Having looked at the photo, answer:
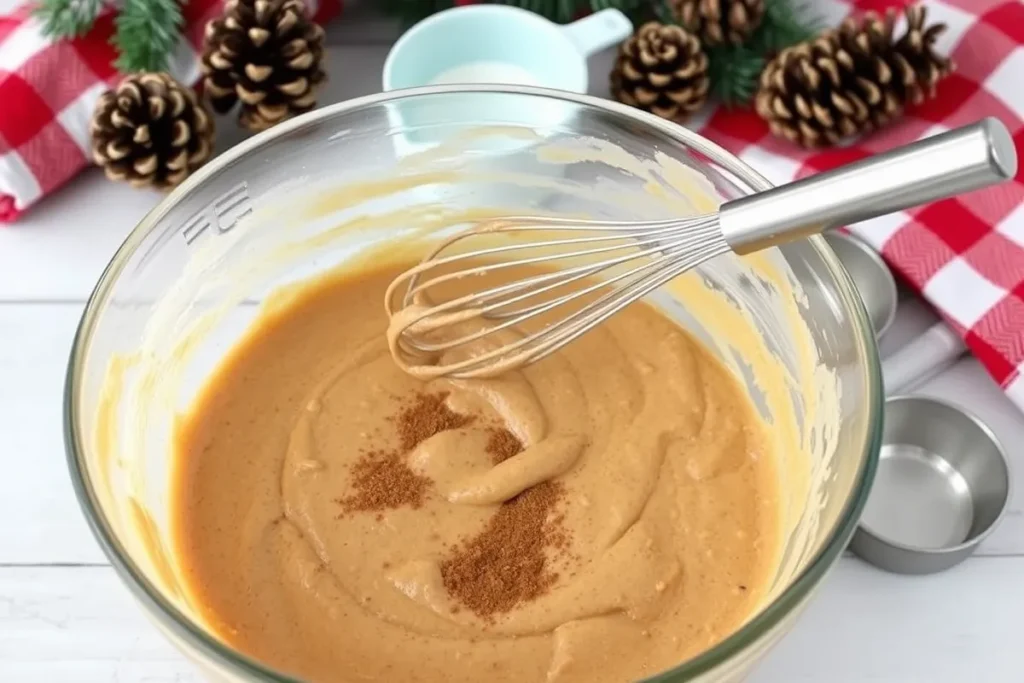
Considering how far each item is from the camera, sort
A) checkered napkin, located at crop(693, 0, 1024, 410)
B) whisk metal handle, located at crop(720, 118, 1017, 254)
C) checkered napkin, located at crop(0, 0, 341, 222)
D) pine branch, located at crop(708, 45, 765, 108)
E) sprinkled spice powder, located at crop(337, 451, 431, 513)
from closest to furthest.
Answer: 1. whisk metal handle, located at crop(720, 118, 1017, 254)
2. sprinkled spice powder, located at crop(337, 451, 431, 513)
3. checkered napkin, located at crop(693, 0, 1024, 410)
4. checkered napkin, located at crop(0, 0, 341, 222)
5. pine branch, located at crop(708, 45, 765, 108)

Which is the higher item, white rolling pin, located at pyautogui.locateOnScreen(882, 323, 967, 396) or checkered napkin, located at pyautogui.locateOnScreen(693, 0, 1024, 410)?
checkered napkin, located at pyautogui.locateOnScreen(693, 0, 1024, 410)

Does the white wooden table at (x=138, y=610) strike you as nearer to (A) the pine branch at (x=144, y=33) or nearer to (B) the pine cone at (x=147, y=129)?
(B) the pine cone at (x=147, y=129)

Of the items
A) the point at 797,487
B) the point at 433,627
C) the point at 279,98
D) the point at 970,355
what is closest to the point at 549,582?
the point at 433,627

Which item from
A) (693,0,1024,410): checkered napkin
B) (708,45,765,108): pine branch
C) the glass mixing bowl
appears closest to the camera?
the glass mixing bowl

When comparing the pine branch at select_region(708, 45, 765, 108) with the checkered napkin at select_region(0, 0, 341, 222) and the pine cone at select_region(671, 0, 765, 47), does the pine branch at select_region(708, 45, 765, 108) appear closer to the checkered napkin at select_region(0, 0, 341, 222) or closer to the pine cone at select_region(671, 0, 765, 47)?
the pine cone at select_region(671, 0, 765, 47)

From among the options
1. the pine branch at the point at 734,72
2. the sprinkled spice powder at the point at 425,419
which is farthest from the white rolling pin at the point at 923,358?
the sprinkled spice powder at the point at 425,419

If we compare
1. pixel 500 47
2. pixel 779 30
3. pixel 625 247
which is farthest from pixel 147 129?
pixel 779 30

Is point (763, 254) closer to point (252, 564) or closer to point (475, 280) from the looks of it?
point (475, 280)

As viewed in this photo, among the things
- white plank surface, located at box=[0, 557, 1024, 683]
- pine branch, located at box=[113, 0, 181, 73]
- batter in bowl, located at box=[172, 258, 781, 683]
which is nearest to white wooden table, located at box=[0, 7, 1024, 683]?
white plank surface, located at box=[0, 557, 1024, 683]
